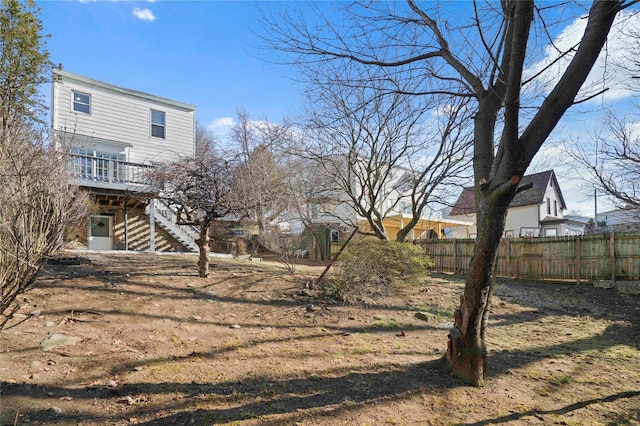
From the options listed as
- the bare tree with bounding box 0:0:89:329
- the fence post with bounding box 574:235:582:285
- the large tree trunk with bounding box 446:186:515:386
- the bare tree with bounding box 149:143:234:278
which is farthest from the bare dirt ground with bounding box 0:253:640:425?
the fence post with bounding box 574:235:582:285

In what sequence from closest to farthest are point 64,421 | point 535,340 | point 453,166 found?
1. point 64,421
2. point 535,340
3. point 453,166

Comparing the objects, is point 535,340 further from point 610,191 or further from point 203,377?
point 610,191

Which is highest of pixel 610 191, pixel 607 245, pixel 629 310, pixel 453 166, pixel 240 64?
pixel 240 64

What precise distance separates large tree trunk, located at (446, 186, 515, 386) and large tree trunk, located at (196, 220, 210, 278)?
15.8ft

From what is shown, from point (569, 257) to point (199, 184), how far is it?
11351 millimetres

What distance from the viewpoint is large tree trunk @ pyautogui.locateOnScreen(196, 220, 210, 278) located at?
22.6 feet

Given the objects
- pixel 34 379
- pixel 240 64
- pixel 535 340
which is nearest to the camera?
pixel 34 379

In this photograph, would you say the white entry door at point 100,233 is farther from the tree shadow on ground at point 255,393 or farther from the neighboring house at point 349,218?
the tree shadow on ground at point 255,393

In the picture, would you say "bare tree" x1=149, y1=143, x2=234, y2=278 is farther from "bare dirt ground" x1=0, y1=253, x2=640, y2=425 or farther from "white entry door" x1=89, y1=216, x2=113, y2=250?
"white entry door" x1=89, y1=216, x2=113, y2=250

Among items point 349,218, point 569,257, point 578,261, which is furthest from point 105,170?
point 578,261

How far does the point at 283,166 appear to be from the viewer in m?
18.9

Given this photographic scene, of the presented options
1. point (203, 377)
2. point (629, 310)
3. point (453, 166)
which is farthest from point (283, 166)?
point (203, 377)

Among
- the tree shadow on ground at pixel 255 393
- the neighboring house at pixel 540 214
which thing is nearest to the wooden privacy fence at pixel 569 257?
the tree shadow on ground at pixel 255 393

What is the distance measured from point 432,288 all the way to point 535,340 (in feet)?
11.1
